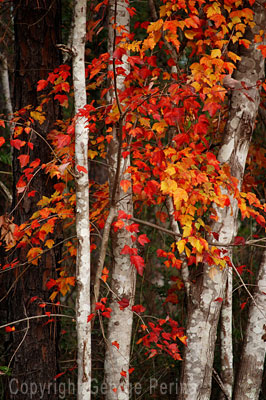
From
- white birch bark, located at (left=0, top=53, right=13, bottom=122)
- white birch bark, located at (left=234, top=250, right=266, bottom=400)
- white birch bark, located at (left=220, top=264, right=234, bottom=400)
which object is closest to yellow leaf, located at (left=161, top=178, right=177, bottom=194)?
white birch bark, located at (left=220, top=264, right=234, bottom=400)

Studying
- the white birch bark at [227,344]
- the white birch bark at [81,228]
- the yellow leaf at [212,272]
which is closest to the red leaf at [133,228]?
the white birch bark at [81,228]

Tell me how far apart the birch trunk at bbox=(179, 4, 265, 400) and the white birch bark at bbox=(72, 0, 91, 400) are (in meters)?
1.02

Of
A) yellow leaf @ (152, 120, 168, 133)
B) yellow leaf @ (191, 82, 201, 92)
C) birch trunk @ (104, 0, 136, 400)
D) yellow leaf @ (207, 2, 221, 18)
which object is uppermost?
yellow leaf @ (207, 2, 221, 18)

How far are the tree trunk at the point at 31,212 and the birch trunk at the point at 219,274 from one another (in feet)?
4.26

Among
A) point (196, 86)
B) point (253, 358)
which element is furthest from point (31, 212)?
point (253, 358)

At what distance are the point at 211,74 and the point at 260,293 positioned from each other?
2108 mm

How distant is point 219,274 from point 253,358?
958mm

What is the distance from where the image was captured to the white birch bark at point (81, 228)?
3.06 metres

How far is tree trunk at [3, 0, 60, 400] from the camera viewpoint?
4008mm

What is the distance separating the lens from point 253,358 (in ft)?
13.1

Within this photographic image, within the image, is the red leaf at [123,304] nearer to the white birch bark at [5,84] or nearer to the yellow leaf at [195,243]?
the yellow leaf at [195,243]

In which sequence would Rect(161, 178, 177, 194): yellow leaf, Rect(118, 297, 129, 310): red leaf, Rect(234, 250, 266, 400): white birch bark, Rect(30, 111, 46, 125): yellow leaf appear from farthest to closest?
Rect(234, 250, 266, 400): white birch bark, Rect(30, 111, 46, 125): yellow leaf, Rect(118, 297, 129, 310): red leaf, Rect(161, 178, 177, 194): yellow leaf

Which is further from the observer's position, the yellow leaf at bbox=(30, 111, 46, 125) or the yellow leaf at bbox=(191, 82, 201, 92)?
the yellow leaf at bbox=(30, 111, 46, 125)

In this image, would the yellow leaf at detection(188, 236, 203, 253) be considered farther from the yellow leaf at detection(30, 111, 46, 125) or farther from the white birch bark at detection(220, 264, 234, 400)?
the yellow leaf at detection(30, 111, 46, 125)
